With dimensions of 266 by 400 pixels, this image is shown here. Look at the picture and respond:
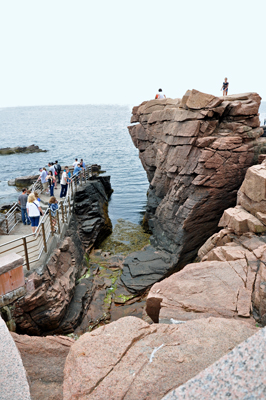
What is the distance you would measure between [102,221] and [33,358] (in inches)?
537

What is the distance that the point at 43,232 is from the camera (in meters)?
11.5

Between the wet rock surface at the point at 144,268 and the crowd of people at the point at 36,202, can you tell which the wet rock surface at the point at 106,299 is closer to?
the wet rock surface at the point at 144,268

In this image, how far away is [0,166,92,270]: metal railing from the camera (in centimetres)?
1091

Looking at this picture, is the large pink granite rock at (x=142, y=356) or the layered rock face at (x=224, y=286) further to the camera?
the layered rock face at (x=224, y=286)

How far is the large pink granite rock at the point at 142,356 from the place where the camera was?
3.93 m

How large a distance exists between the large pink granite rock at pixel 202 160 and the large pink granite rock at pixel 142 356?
11.2 meters

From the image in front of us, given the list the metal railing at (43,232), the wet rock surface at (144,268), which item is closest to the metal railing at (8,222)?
the metal railing at (43,232)

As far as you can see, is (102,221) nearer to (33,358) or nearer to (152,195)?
(152,195)

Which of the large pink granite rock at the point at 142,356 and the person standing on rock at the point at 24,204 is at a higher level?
the large pink granite rock at the point at 142,356

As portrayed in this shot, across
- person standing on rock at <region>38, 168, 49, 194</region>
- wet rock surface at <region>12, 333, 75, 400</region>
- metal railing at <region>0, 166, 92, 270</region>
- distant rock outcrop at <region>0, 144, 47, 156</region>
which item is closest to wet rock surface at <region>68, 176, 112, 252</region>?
metal railing at <region>0, 166, 92, 270</region>

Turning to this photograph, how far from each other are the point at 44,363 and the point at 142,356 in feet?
11.7

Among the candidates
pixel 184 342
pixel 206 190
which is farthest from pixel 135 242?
pixel 184 342

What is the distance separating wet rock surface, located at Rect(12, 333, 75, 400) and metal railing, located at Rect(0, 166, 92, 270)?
321 centimetres

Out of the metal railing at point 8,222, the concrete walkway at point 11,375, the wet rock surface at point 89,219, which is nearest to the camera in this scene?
the concrete walkway at point 11,375
